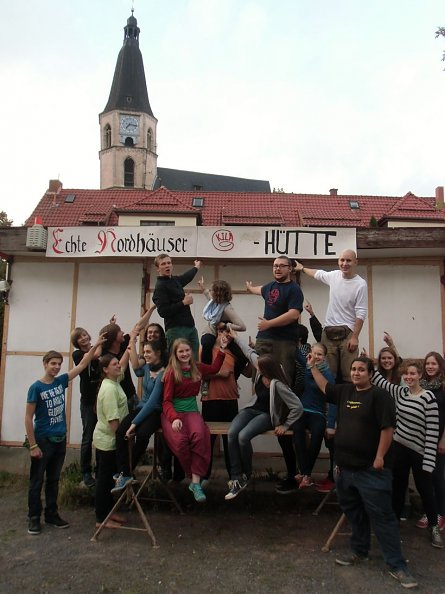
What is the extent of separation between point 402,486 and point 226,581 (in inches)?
77.5

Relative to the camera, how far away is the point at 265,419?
4.89 metres

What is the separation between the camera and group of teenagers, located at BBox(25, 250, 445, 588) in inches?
160

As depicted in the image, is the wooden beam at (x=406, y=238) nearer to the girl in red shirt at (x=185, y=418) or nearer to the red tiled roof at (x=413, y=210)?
the girl in red shirt at (x=185, y=418)

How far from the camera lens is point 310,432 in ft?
16.6

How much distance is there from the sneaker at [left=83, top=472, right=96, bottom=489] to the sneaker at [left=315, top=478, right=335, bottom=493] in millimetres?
2559

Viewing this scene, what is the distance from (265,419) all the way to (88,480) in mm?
2354

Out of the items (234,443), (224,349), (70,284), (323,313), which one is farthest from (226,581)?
(70,284)

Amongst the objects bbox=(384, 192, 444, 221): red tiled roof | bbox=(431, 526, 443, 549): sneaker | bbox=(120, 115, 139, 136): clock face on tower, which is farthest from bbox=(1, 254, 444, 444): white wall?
bbox=(120, 115, 139, 136): clock face on tower

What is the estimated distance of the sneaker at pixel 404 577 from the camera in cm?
380

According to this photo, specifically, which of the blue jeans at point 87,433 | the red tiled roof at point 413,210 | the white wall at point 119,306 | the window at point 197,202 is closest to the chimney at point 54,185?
the window at point 197,202

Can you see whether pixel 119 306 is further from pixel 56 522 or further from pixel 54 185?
pixel 54 185

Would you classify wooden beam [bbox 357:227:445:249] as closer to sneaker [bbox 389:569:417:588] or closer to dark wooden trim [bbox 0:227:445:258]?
dark wooden trim [bbox 0:227:445:258]

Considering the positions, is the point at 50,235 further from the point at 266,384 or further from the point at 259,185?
the point at 259,185

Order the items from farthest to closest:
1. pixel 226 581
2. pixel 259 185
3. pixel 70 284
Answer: pixel 259 185 < pixel 70 284 < pixel 226 581
